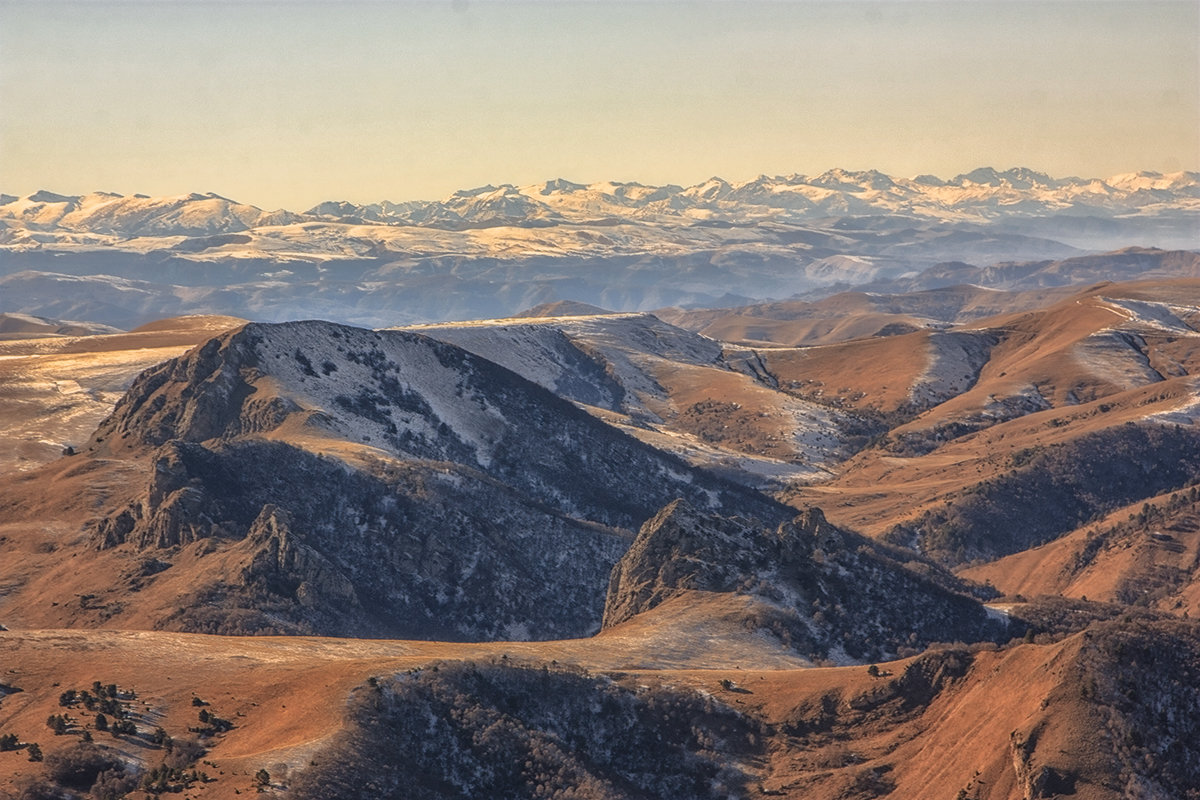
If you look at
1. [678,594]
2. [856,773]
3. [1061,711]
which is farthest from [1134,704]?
[678,594]

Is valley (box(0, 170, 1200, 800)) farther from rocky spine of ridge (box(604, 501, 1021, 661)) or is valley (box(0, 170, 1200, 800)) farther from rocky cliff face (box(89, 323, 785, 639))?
rocky cliff face (box(89, 323, 785, 639))

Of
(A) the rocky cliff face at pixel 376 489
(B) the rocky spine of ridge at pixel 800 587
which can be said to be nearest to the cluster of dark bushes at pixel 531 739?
(B) the rocky spine of ridge at pixel 800 587

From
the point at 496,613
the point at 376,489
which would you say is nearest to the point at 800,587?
the point at 496,613

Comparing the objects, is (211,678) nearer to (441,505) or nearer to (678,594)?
(678,594)

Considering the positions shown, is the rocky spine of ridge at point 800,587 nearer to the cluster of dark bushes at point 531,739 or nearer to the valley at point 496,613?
the valley at point 496,613

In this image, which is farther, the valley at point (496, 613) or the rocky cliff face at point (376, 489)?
the rocky cliff face at point (376, 489)

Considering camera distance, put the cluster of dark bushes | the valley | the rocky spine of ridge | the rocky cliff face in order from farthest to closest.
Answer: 1. the rocky cliff face
2. the rocky spine of ridge
3. the cluster of dark bushes
4. the valley

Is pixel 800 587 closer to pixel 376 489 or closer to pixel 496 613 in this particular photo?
Result: pixel 496 613

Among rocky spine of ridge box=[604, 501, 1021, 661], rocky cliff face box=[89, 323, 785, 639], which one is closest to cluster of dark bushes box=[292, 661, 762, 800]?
rocky spine of ridge box=[604, 501, 1021, 661]
